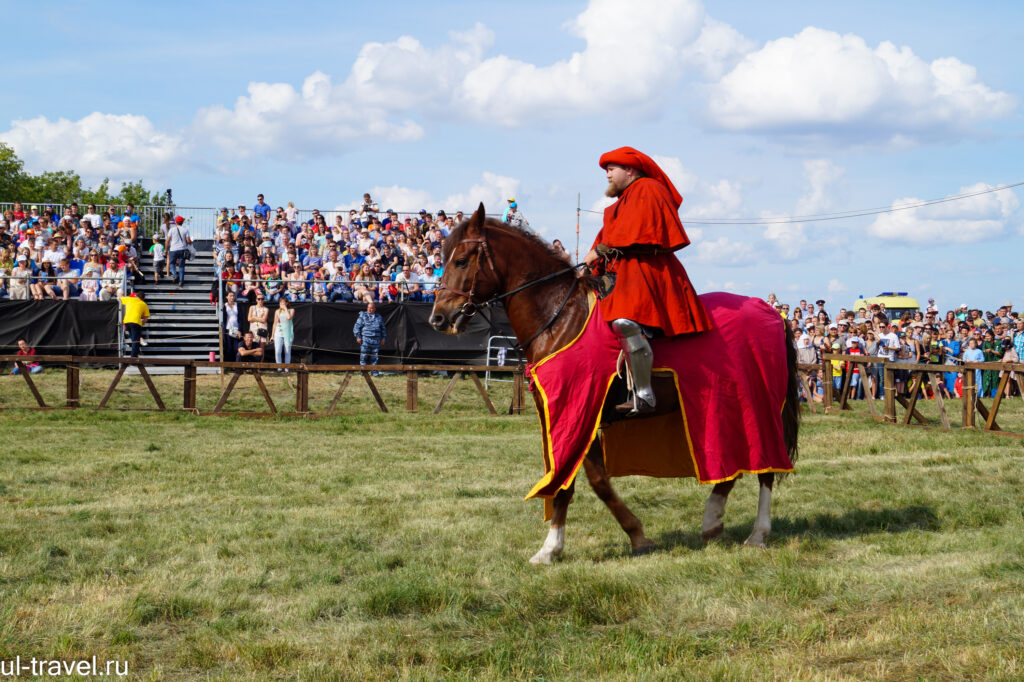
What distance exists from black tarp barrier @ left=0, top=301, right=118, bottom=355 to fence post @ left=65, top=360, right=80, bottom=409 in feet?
12.0

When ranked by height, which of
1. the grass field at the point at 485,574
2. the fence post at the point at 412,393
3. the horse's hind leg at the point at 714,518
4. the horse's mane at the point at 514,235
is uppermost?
the horse's mane at the point at 514,235

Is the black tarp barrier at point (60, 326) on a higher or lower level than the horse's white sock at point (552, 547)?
higher

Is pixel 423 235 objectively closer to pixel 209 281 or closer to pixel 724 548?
pixel 209 281

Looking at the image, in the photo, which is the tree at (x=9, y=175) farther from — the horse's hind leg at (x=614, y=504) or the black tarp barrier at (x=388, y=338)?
the horse's hind leg at (x=614, y=504)

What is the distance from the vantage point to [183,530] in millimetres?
7359

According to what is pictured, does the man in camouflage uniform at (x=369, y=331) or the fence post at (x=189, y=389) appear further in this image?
the man in camouflage uniform at (x=369, y=331)

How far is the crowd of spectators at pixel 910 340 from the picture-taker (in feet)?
67.8

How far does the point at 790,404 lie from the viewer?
7859 millimetres

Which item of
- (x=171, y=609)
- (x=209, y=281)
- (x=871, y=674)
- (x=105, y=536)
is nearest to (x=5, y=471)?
(x=105, y=536)

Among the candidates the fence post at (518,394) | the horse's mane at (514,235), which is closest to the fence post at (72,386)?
the fence post at (518,394)

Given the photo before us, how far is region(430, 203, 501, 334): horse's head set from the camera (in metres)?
6.98

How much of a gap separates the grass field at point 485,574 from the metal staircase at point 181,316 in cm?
1098

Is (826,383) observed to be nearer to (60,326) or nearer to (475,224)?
(475,224)

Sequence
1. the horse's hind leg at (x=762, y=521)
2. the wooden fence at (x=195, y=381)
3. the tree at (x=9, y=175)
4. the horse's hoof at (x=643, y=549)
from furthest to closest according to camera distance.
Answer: the tree at (x=9, y=175)
the wooden fence at (x=195, y=381)
the horse's hind leg at (x=762, y=521)
the horse's hoof at (x=643, y=549)
